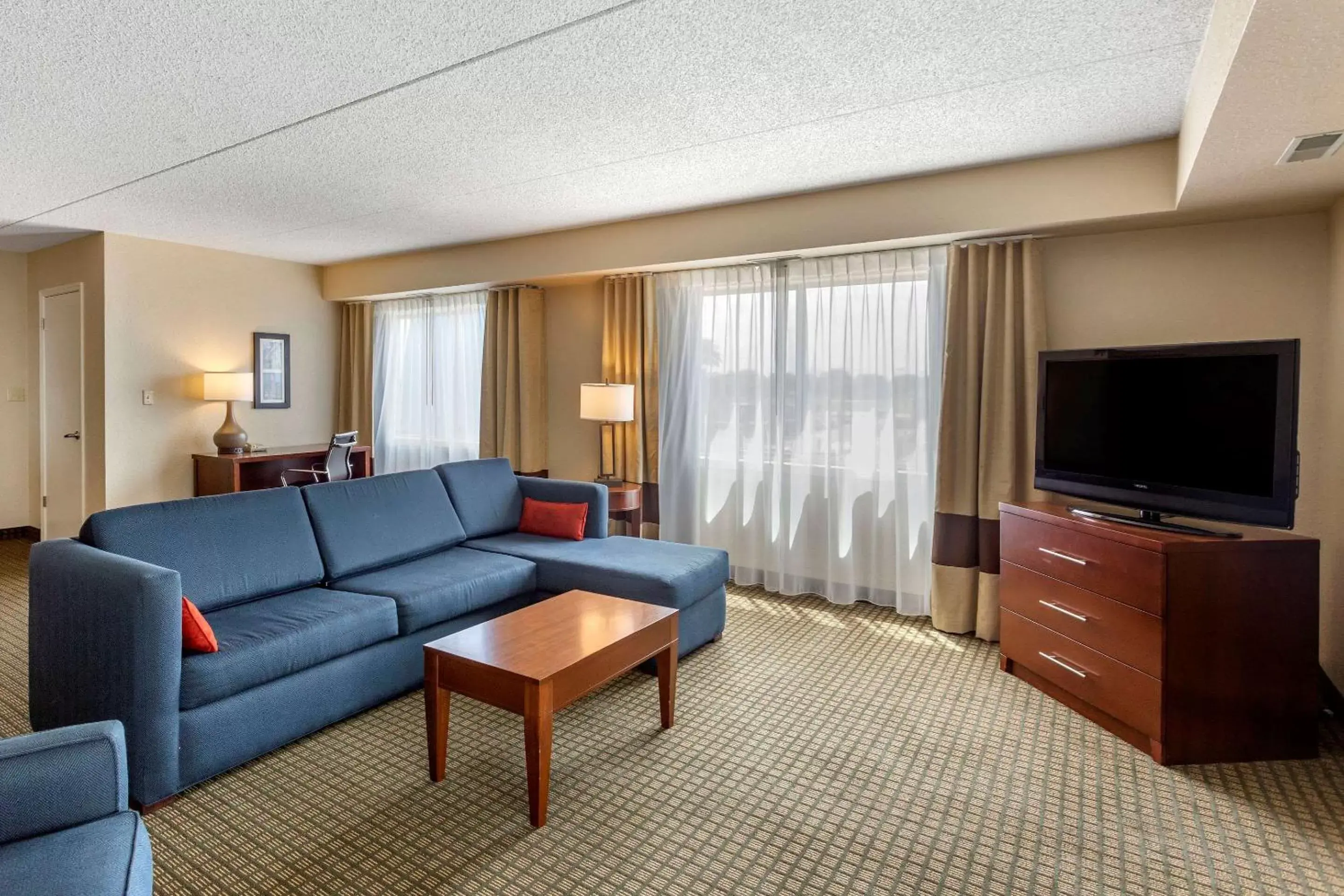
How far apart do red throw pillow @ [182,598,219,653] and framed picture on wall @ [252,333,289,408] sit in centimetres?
433

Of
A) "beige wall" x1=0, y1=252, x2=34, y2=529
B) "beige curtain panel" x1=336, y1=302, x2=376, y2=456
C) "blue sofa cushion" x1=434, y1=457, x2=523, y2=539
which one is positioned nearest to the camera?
"blue sofa cushion" x1=434, y1=457, x2=523, y2=539

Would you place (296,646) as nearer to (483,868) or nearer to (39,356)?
(483,868)

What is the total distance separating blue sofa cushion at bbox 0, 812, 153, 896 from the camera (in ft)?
3.85

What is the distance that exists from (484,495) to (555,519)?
47 centimetres

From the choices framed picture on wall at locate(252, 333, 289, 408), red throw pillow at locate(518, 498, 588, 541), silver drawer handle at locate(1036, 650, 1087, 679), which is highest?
framed picture on wall at locate(252, 333, 289, 408)

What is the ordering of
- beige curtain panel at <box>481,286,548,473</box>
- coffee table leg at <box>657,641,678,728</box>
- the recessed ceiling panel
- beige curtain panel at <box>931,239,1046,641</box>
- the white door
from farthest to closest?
beige curtain panel at <box>481,286,548,473</box>
the white door
beige curtain panel at <box>931,239,1046,641</box>
coffee table leg at <box>657,641,678,728</box>
the recessed ceiling panel

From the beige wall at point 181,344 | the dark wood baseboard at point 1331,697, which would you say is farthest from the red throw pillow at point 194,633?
A: the dark wood baseboard at point 1331,697

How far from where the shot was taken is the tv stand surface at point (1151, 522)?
8.50 feet

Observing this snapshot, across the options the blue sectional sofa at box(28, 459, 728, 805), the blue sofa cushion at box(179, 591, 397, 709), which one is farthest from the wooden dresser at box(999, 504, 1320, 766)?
the blue sofa cushion at box(179, 591, 397, 709)

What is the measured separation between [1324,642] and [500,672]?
11.7ft

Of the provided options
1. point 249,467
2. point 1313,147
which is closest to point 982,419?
point 1313,147

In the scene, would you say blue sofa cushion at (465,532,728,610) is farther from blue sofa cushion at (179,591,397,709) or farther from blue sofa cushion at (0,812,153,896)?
blue sofa cushion at (0,812,153,896)

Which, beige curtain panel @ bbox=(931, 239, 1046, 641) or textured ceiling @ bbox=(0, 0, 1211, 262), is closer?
textured ceiling @ bbox=(0, 0, 1211, 262)

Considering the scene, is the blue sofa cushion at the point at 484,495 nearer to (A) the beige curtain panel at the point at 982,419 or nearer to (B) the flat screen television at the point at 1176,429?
(A) the beige curtain panel at the point at 982,419
